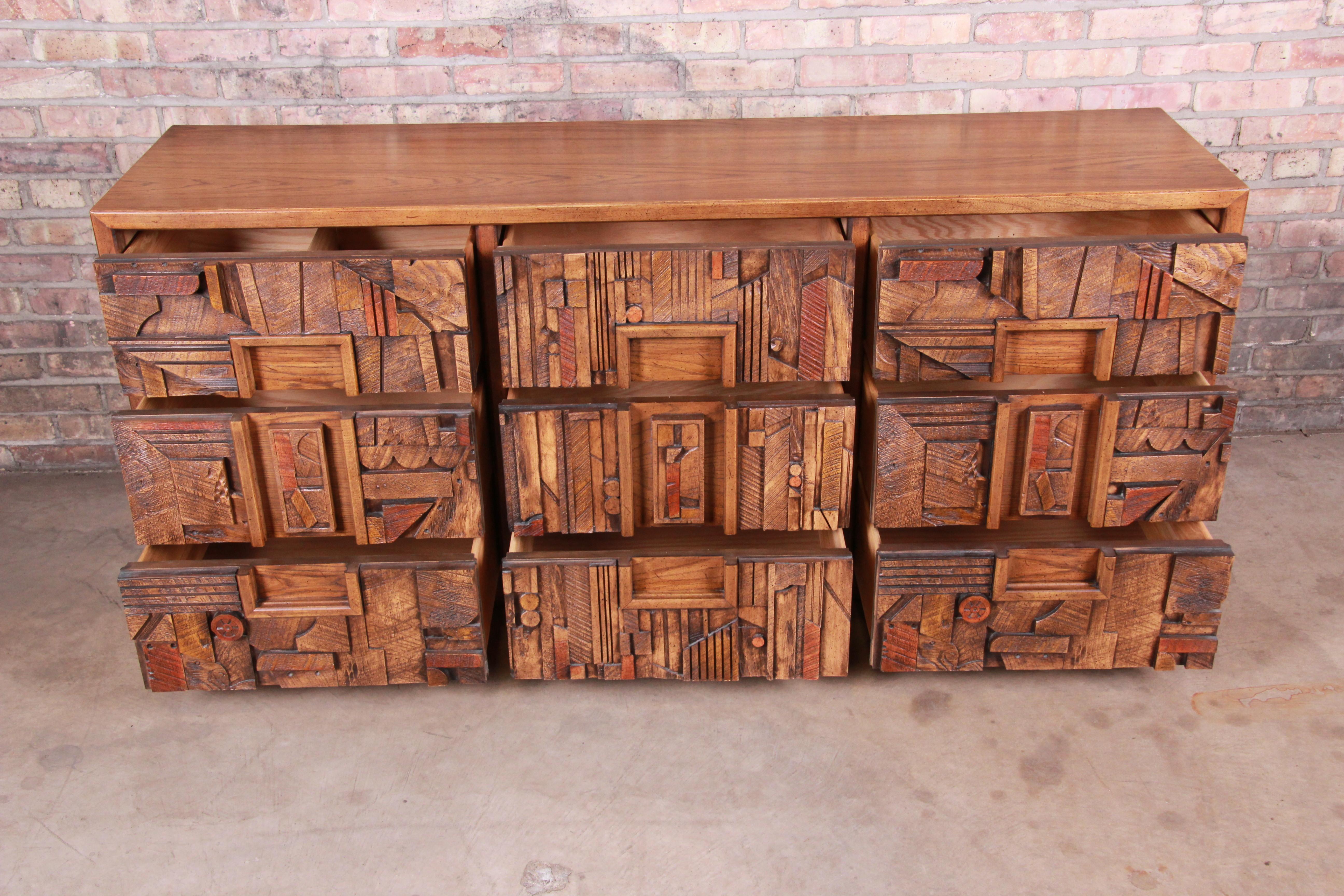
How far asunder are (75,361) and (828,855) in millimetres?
1933

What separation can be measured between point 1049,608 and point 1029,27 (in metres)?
1.16

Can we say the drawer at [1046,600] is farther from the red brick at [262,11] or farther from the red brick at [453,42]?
the red brick at [262,11]

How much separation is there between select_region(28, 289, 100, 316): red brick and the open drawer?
1.69 metres

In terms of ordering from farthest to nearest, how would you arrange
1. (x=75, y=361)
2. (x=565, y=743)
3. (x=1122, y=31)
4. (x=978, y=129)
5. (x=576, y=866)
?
(x=75, y=361) < (x=1122, y=31) < (x=978, y=129) < (x=565, y=743) < (x=576, y=866)

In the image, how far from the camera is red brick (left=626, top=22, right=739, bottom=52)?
7.67 feet

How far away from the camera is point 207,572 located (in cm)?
192

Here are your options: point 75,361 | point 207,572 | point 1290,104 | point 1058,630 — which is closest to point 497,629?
point 207,572

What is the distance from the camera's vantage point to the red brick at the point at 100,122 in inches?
94.2

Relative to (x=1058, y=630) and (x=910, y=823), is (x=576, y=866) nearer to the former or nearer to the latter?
(x=910, y=823)

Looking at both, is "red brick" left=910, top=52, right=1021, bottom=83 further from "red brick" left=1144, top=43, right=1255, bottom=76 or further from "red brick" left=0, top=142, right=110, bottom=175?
"red brick" left=0, top=142, right=110, bottom=175

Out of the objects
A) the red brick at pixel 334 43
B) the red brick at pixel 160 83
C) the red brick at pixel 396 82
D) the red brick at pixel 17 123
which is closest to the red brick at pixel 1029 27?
the red brick at pixel 396 82

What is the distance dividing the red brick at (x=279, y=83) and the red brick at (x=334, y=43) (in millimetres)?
32

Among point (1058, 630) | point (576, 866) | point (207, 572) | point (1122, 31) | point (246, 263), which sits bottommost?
point (576, 866)

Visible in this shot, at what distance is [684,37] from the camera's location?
7.71 ft
